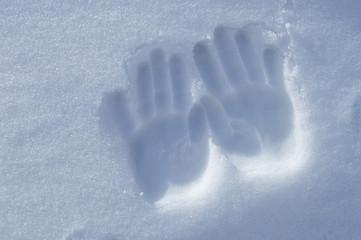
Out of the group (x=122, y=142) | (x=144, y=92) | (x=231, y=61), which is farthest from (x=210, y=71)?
(x=122, y=142)

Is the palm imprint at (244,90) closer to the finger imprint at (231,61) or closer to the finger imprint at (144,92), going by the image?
the finger imprint at (231,61)

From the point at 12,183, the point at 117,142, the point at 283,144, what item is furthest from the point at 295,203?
the point at 12,183

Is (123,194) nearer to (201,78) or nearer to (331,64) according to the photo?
(201,78)

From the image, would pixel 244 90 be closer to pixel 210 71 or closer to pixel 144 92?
pixel 210 71

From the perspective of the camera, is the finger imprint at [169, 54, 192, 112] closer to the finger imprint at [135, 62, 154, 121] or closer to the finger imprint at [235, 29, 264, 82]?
the finger imprint at [135, 62, 154, 121]

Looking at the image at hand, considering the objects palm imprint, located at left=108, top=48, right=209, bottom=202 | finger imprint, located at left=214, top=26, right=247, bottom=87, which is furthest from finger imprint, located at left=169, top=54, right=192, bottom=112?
finger imprint, located at left=214, top=26, right=247, bottom=87

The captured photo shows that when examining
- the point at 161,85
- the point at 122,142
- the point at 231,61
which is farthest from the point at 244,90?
the point at 122,142

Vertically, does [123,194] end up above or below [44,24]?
below

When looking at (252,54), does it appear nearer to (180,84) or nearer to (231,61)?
(231,61)
